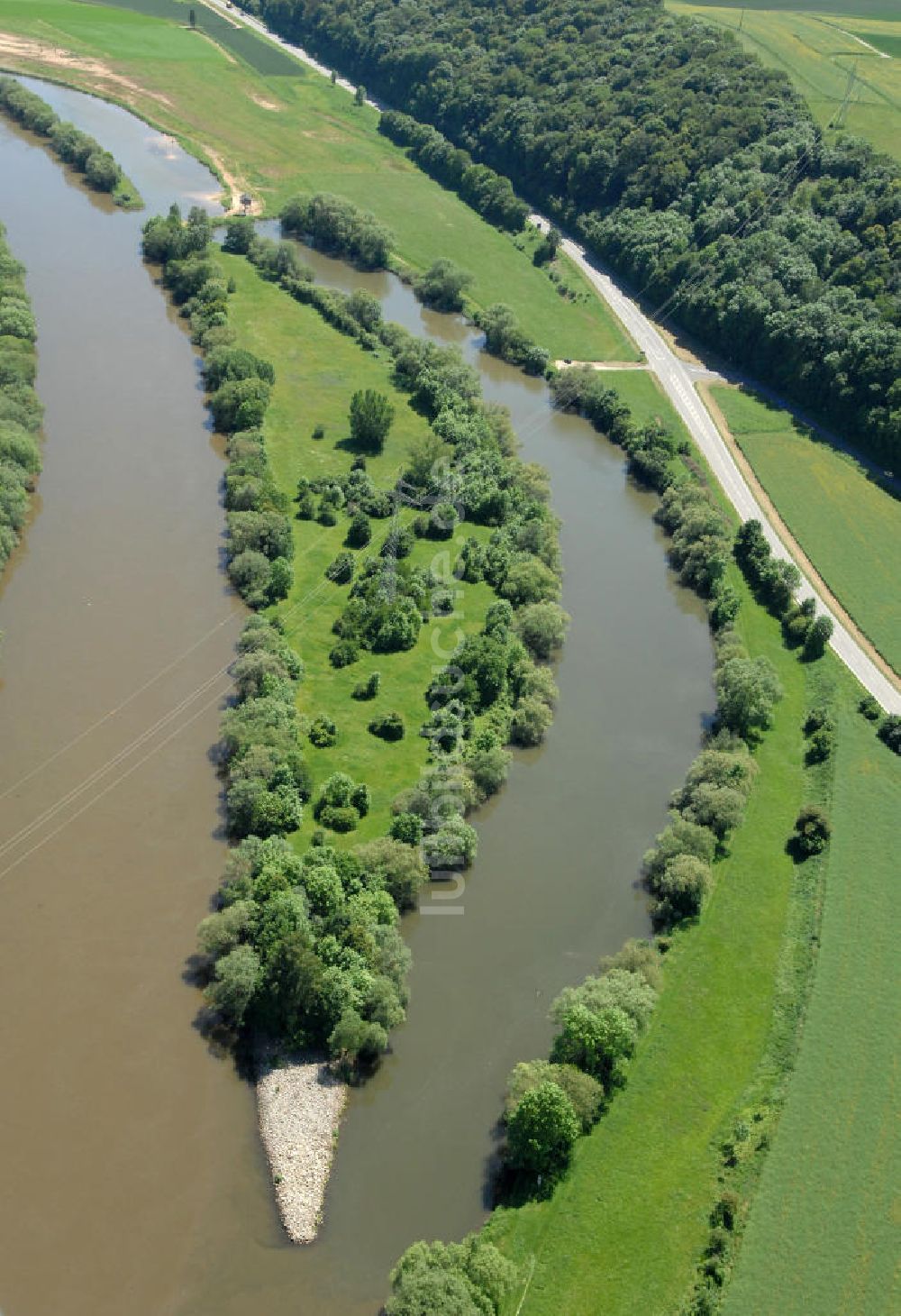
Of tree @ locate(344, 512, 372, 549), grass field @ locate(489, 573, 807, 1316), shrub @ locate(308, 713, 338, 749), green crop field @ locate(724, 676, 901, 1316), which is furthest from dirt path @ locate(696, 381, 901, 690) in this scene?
shrub @ locate(308, 713, 338, 749)

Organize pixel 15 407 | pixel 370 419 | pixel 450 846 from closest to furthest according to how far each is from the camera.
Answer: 1. pixel 450 846
2. pixel 15 407
3. pixel 370 419

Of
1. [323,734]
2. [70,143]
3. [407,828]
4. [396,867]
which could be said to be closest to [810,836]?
[407,828]

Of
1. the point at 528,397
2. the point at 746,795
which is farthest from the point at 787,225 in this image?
the point at 746,795

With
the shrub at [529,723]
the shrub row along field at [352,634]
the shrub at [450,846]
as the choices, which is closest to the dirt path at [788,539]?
the shrub row along field at [352,634]

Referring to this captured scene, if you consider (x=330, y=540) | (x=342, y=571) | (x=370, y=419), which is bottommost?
(x=330, y=540)

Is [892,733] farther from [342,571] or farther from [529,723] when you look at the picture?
[342,571]

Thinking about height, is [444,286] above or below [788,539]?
below

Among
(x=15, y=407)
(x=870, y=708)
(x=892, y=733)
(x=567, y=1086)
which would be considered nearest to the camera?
(x=567, y=1086)

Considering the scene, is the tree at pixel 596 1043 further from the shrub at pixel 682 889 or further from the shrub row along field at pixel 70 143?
the shrub row along field at pixel 70 143
